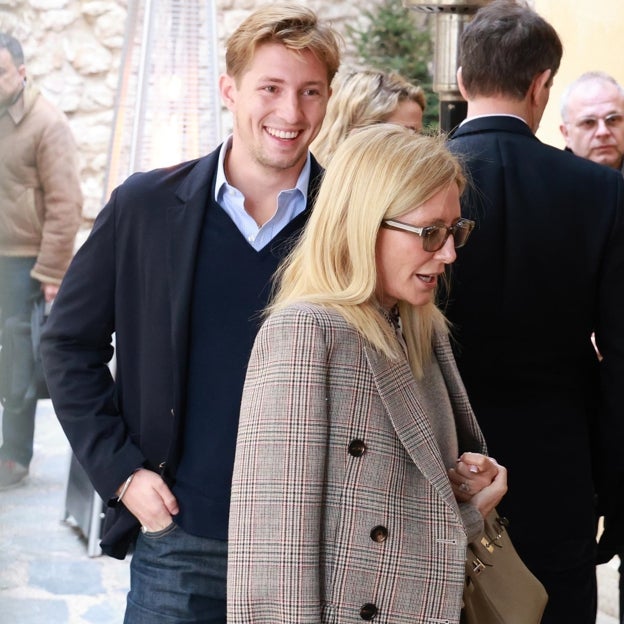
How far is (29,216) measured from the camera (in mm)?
5805

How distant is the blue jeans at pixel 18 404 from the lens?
5.68 m

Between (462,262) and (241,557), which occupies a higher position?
(462,262)

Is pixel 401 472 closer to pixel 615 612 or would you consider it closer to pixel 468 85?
pixel 468 85

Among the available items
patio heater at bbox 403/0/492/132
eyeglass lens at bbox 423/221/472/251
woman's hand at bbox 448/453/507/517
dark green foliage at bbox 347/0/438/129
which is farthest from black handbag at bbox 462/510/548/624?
dark green foliage at bbox 347/0/438/129

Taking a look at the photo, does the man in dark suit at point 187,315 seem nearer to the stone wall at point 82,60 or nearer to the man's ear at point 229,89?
the man's ear at point 229,89

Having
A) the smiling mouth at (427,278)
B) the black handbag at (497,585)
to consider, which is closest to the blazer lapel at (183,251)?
the smiling mouth at (427,278)

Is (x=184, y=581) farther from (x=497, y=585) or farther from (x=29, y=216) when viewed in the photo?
(x=29, y=216)

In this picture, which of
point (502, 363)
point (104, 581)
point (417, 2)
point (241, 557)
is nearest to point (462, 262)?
point (502, 363)

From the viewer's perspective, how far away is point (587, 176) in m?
2.64

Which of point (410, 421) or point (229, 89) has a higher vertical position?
point (229, 89)

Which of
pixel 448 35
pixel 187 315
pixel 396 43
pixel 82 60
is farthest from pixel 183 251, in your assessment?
pixel 396 43

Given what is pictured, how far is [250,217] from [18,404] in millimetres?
3653

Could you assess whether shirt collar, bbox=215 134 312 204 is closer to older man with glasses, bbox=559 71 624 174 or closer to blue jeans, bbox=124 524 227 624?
blue jeans, bbox=124 524 227 624

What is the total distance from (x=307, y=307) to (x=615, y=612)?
Answer: 2.94 m
